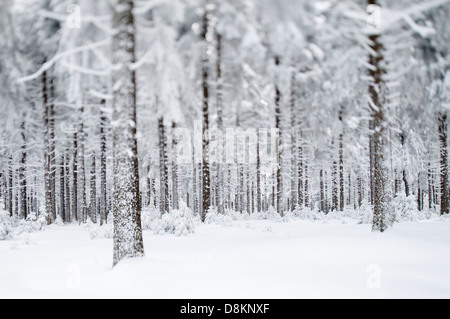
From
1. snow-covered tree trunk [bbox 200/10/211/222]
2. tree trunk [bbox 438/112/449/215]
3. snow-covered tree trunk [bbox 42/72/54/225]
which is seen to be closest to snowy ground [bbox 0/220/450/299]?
snow-covered tree trunk [bbox 200/10/211/222]

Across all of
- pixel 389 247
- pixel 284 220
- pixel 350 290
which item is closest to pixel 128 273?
pixel 350 290

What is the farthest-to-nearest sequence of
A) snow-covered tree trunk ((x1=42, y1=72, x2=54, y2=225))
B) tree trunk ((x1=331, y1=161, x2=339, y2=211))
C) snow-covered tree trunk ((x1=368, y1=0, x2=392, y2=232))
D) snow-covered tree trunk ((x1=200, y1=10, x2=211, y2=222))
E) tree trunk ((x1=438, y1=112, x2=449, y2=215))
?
1. tree trunk ((x1=331, y1=161, x2=339, y2=211))
2. tree trunk ((x1=438, y1=112, x2=449, y2=215))
3. snow-covered tree trunk ((x1=42, y1=72, x2=54, y2=225))
4. snow-covered tree trunk ((x1=200, y1=10, x2=211, y2=222))
5. snow-covered tree trunk ((x1=368, y1=0, x2=392, y2=232))

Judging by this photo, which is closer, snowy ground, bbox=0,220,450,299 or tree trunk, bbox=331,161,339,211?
snowy ground, bbox=0,220,450,299

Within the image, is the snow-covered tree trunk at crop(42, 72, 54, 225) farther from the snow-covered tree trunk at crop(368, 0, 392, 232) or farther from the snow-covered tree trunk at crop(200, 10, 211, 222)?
the snow-covered tree trunk at crop(368, 0, 392, 232)

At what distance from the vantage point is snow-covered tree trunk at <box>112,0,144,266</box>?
20.6 ft

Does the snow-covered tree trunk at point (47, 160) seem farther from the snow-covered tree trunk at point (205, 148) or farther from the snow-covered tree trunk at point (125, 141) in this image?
the snow-covered tree trunk at point (125, 141)

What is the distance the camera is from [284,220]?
17.2 m

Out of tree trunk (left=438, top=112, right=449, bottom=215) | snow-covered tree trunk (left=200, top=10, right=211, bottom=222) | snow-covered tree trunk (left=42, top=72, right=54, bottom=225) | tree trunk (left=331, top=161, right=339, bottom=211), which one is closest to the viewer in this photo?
snow-covered tree trunk (left=200, top=10, right=211, bottom=222)

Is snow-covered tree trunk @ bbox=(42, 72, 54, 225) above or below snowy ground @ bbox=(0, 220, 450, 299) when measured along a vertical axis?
above

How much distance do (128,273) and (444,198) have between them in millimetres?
18584

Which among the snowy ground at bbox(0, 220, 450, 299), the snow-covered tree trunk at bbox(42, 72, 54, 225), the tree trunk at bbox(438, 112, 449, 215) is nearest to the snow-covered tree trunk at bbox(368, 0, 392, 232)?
the snowy ground at bbox(0, 220, 450, 299)

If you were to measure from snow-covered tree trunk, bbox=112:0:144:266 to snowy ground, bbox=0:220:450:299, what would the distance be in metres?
0.51

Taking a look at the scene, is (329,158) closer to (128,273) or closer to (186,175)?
(186,175)
